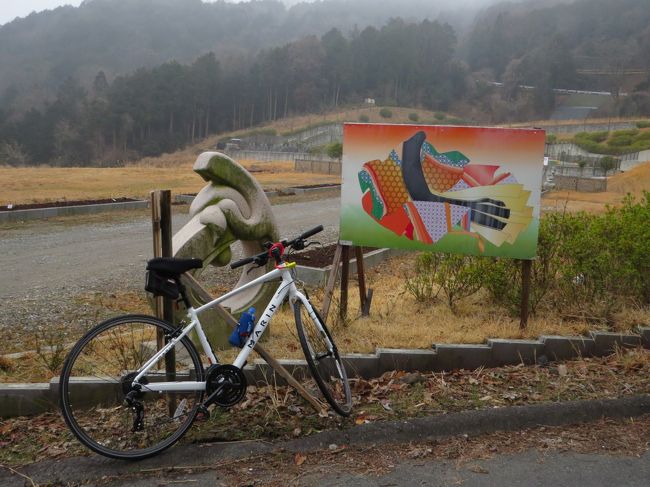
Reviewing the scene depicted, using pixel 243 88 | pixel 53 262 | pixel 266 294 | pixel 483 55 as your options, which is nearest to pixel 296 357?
pixel 266 294

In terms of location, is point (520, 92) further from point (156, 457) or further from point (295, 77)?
point (156, 457)

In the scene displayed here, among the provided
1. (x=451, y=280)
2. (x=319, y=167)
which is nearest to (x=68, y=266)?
(x=451, y=280)

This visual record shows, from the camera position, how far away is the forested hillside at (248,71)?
68875 millimetres

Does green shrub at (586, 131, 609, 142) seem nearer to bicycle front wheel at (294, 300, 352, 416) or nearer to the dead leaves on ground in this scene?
the dead leaves on ground

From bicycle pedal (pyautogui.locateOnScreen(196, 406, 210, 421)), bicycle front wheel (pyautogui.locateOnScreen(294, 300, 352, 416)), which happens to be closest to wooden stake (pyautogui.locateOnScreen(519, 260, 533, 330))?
bicycle front wheel (pyautogui.locateOnScreen(294, 300, 352, 416))

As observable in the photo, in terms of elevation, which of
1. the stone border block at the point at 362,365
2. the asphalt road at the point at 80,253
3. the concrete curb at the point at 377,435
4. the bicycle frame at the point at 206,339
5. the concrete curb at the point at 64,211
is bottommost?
the asphalt road at the point at 80,253

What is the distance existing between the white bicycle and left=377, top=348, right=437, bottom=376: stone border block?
2.04 feet

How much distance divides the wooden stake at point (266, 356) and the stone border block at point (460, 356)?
1.30m

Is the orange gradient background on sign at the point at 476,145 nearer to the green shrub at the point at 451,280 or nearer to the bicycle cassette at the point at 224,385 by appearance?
the green shrub at the point at 451,280

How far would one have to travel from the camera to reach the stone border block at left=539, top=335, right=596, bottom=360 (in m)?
5.30

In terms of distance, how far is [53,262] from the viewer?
11.2m

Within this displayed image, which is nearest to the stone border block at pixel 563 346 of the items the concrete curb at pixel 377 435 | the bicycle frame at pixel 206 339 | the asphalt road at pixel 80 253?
the concrete curb at pixel 377 435

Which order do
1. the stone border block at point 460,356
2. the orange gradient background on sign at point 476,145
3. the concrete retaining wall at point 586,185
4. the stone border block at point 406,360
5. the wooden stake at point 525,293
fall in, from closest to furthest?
the stone border block at point 406,360, the stone border block at point 460,356, the orange gradient background on sign at point 476,145, the wooden stake at point 525,293, the concrete retaining wall at point 586,185

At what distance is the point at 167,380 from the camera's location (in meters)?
3.86
